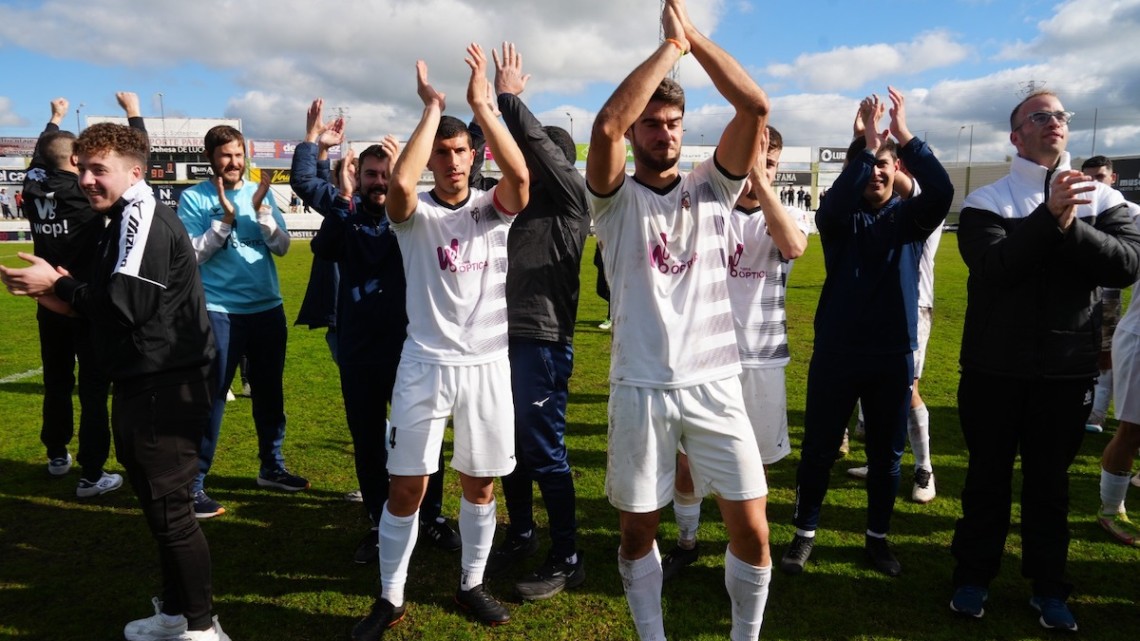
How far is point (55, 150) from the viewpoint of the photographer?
15.7ft

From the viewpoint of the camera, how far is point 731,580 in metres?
2.86

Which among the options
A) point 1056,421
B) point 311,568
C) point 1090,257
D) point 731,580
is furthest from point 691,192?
point 311,568

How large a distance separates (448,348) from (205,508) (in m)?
2.56

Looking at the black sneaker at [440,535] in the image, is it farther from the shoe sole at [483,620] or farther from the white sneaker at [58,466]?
the white sneaker at [58,466]

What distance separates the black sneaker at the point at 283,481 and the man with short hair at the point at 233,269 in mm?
384

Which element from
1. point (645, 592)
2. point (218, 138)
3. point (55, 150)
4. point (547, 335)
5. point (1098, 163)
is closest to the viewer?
point (645, 592)

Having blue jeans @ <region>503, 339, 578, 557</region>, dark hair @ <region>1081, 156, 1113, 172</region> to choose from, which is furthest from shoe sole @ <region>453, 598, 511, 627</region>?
dark hair @ <region>1081, 156, 1113, 172</region>

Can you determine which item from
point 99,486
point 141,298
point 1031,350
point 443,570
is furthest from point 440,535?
point 1031,350

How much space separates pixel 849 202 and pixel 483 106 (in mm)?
1912

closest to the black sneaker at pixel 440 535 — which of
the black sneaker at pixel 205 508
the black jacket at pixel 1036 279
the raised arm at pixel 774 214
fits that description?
the black sneaker at pixel 205 508

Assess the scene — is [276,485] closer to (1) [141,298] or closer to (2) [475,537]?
(2) [475,537]

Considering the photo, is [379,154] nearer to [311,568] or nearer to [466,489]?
[466,489]

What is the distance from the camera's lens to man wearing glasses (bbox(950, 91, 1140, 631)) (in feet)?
10.5

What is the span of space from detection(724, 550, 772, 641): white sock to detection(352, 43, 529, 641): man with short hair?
1.14 meters
